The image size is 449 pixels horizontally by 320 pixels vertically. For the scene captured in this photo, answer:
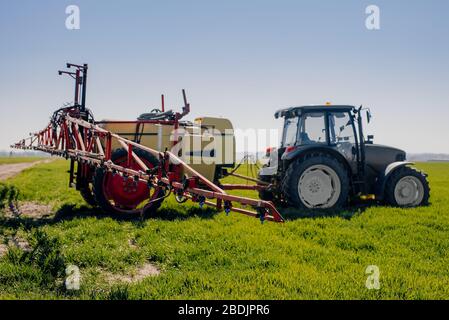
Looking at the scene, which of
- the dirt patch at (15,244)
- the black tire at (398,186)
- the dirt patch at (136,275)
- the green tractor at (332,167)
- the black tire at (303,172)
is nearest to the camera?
the dirt patch at (136,275)

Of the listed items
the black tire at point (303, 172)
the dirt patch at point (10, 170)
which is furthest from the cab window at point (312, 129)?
the dirt patch at point (10, 170)

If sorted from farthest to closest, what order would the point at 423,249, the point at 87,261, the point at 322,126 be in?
the point at 322,126
the point at 423,249
the point at 87,261

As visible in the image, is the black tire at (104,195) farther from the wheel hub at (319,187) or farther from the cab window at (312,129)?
the cab window at (312,129)

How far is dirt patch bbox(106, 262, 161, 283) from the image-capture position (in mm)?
4377

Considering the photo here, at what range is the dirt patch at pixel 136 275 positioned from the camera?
438cm

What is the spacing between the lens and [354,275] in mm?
4152

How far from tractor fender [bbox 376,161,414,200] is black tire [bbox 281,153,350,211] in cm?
106

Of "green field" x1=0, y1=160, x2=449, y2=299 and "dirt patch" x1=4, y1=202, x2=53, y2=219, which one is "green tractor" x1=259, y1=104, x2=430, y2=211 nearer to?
"green field" x1=0, y1=160, x2=449, y2=299

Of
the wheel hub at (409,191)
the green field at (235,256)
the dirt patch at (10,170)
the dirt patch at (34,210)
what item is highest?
the wheel hub at (409,191)

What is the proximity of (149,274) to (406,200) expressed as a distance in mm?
6906

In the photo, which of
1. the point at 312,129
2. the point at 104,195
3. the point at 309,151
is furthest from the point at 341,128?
the point at 104,195

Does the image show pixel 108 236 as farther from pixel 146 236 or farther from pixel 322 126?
pixel 322 126
